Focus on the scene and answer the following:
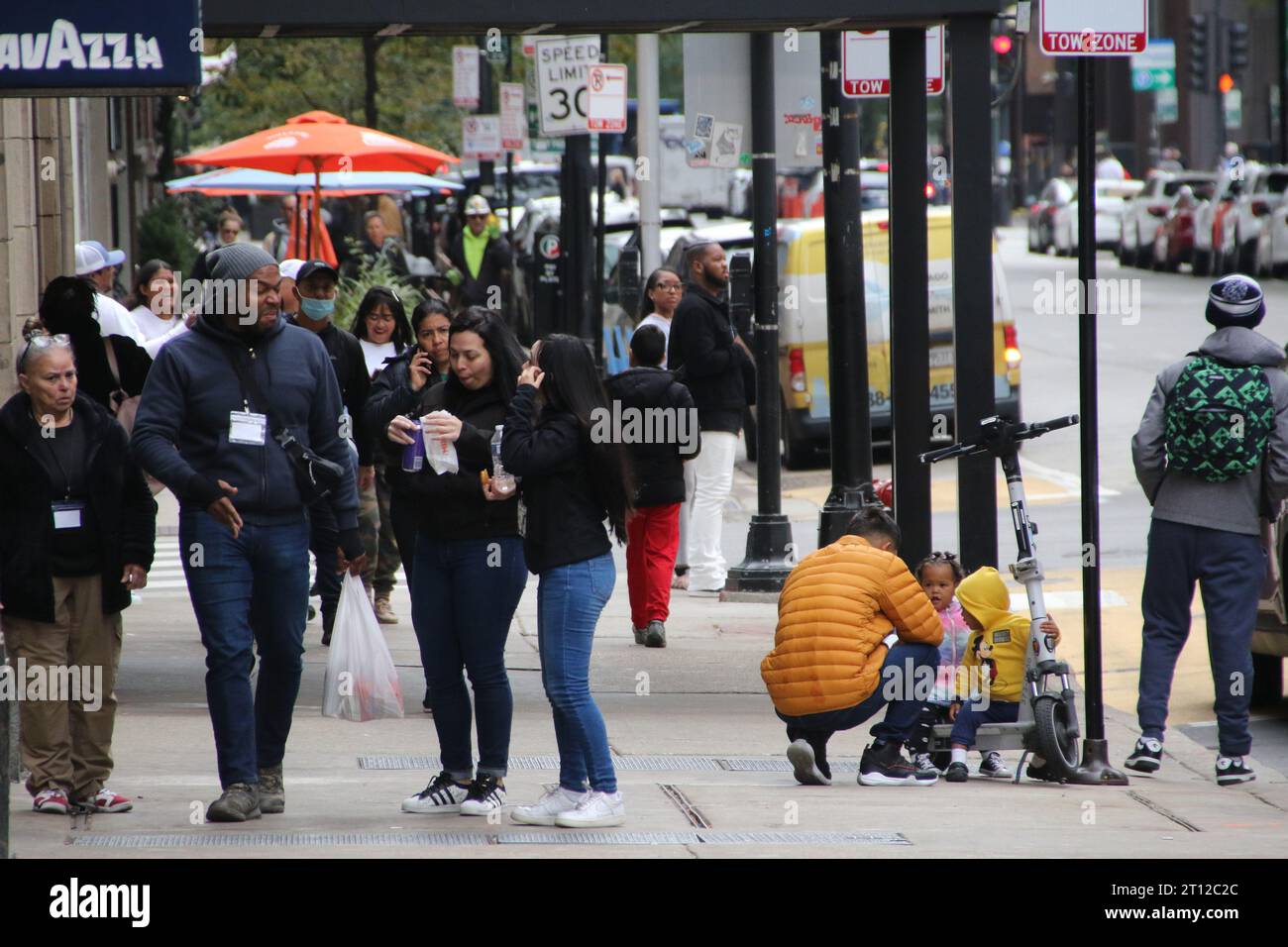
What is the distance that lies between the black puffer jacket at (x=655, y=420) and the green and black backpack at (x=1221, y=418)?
3.04 meters

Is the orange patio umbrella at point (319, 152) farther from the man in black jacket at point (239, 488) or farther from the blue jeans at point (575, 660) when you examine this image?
the blue jeans at point (575, 660)

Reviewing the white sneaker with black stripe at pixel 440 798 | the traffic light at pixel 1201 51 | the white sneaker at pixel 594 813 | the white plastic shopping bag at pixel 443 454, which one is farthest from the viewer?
the traffic light at pixel 1201 51

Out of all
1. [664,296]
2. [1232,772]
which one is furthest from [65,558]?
[664,296]

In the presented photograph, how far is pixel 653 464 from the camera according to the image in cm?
1113

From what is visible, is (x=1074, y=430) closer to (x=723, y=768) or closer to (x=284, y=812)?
(x=723, y=768)

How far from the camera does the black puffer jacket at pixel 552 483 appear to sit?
6988 millimetres

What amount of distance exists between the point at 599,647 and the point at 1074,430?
11.1 metres

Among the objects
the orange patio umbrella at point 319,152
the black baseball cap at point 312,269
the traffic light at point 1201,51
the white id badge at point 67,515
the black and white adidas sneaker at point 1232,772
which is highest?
the traffic light at point 1201,51

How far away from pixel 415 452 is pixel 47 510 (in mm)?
1266

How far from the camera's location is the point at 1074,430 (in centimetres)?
2136

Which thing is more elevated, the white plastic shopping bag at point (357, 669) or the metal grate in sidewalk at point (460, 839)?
the white plastic shopping bag at point (357, 669)

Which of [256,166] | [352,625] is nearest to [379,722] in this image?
[352,625]

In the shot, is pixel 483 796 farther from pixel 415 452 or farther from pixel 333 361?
pixel 333 361

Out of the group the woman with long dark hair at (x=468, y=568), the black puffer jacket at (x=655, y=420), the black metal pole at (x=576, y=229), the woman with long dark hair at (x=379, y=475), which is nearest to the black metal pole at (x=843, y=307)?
the black puffer jacket at (x=655, y=420)
